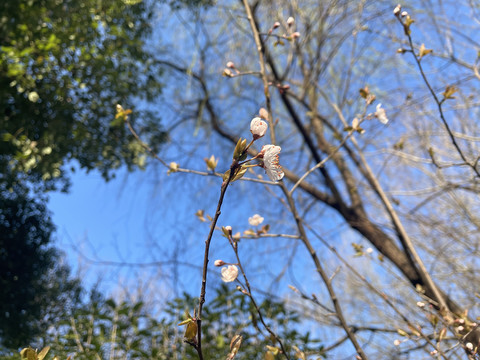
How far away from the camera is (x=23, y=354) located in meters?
0.59

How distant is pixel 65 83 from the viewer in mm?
2818

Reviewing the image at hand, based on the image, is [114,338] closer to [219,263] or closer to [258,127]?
[219,263]

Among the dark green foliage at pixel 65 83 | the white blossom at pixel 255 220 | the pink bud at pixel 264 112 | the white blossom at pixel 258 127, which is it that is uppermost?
the dark green foliage at pixel 65 83

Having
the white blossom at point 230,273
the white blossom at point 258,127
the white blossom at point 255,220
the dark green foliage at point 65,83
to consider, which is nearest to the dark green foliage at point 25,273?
the dark green foliage at point 65,83

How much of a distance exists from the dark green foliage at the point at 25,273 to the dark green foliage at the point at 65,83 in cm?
53

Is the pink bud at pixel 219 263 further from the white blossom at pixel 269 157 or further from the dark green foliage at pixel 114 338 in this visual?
the dark green foliage at pixel 114 338

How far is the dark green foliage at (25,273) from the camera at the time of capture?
345 centimetres

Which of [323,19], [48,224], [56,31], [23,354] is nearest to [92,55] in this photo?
[56,31]

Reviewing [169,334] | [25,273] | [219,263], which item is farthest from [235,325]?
[25,273]

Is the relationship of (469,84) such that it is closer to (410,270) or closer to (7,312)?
(410,270)

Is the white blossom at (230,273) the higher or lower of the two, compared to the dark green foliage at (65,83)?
lower

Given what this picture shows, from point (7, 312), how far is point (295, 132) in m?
3.14

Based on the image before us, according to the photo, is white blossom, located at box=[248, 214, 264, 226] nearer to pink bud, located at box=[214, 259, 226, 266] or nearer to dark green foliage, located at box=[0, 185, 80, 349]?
pink bud, located at box=[214, 259, 226, 266]

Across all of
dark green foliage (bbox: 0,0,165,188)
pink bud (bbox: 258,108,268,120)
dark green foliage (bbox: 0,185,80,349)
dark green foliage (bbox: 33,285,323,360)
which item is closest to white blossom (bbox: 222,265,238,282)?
pink bud (bbox: 258,108,268,120)
